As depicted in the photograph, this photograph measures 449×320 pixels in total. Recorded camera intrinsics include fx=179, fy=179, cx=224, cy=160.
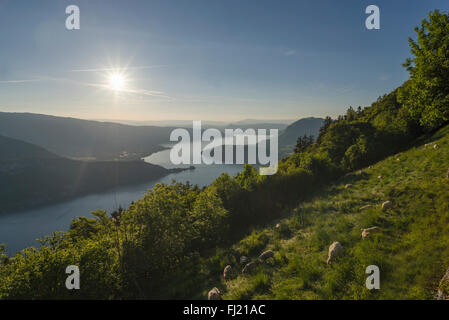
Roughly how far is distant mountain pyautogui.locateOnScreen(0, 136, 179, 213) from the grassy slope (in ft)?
626

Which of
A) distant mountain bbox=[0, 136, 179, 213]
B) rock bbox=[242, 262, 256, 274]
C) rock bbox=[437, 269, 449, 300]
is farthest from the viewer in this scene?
distant mountain bbox=[0, 136, 179, 213]

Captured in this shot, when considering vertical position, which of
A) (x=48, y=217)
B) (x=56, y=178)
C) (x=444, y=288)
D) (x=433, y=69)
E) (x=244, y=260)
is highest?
(x=433, y=69)

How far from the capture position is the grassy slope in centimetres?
636

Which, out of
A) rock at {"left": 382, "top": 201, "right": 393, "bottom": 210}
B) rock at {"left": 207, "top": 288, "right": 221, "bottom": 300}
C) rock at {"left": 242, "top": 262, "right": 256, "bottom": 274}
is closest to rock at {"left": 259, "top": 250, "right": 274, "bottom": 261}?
rock at {"left": 242, "top": 262, "right": 256, "bottom": 274}

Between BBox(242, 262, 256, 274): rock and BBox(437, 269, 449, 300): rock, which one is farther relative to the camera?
BBox(242, 262, 256, 274): rock

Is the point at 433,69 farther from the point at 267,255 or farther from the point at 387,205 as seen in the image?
the point at 267,255

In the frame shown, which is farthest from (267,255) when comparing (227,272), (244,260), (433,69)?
(433,69)

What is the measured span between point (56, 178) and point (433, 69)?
23149 centimetres

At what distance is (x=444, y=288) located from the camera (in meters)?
5.12

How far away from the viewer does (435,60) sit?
11.3m

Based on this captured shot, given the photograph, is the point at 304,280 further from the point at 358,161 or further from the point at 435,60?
the point at 358,161

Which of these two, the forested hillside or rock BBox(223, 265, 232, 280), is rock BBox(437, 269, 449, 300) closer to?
the forested hillside
